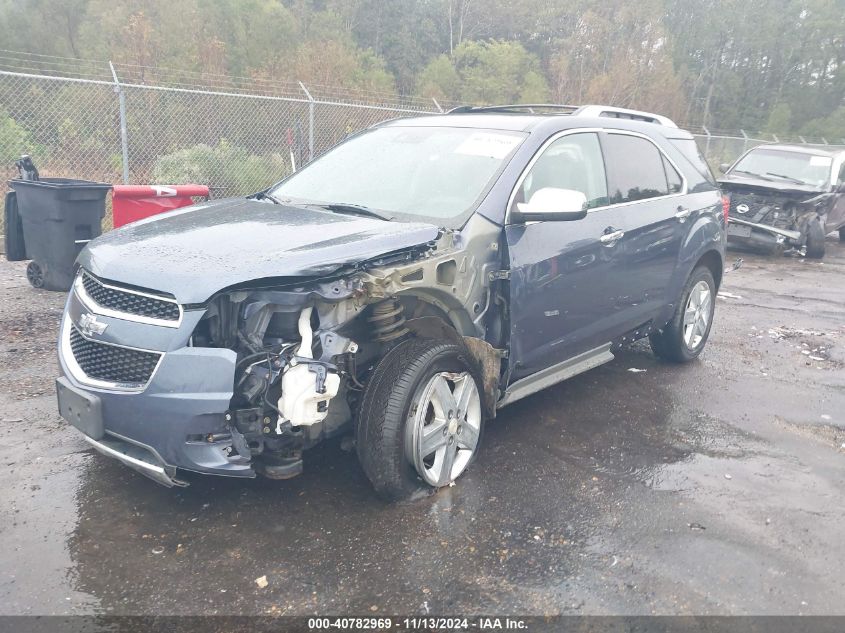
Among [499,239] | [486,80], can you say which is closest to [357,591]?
[499,239]

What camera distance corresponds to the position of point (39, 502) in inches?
131

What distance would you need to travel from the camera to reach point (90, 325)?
3102 millimetres

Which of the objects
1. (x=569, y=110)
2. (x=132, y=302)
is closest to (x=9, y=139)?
(x=569, y=110)

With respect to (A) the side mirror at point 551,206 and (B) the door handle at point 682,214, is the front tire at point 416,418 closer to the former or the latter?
(A) the side mirror at point 551,206

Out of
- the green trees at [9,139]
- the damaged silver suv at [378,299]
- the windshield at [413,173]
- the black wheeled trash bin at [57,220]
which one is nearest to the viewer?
the damaged silver suv at [378,299]

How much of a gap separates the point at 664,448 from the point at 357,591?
7.44ft

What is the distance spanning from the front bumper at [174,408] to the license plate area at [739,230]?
1061cm

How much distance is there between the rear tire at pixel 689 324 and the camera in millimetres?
5609

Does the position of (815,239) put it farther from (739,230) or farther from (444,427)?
(444,427)

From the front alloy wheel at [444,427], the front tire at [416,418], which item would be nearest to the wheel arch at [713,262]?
the front alloy wheel at [444,427]

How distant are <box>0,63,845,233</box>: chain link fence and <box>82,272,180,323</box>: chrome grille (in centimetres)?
641

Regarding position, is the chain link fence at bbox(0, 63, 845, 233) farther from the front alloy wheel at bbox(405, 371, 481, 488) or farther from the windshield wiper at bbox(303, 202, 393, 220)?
the front alloy wheel at bbox(405, 371, 481, 488)

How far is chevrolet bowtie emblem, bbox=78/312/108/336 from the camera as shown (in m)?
3.05

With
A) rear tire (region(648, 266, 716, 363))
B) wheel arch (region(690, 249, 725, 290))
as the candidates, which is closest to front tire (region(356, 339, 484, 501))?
rear tire (region(648, 266, 716, 363))
